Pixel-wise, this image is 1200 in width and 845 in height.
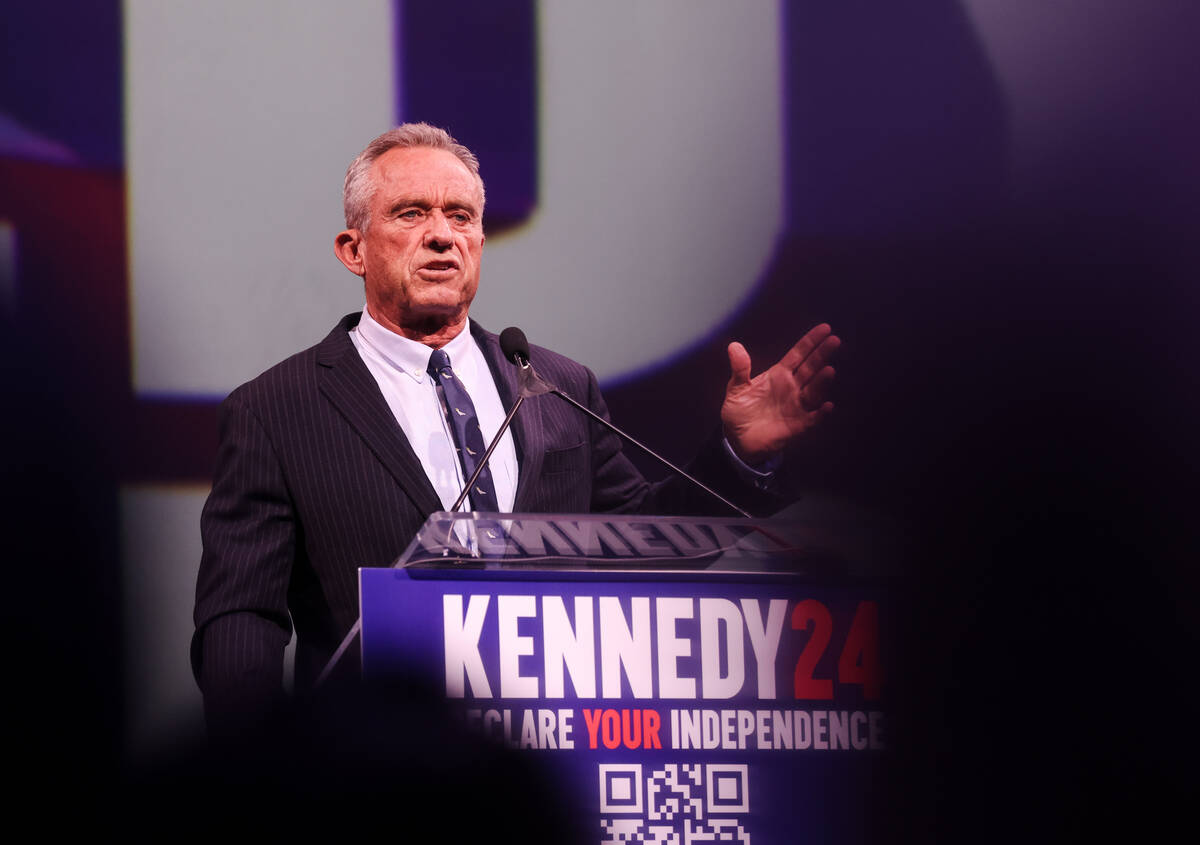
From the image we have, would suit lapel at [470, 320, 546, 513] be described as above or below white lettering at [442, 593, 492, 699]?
above

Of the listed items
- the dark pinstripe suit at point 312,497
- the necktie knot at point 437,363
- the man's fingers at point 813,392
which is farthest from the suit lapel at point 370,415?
the man's fingers at point 813,392

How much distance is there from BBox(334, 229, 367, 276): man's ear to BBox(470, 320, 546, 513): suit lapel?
0.22m

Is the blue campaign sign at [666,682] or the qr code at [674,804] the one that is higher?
the blue campaign sign at [666,682]

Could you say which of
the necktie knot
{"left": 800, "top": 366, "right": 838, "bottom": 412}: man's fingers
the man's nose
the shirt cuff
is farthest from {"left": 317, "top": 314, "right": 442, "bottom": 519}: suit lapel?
{"left": 800, "top": 366, "right": 838, "bottom": 412}: man's fingers

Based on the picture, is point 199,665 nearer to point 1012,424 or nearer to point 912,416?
point 912,416

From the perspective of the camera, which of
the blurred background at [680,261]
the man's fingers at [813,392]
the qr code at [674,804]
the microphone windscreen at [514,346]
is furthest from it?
the blurred background at [680,261]

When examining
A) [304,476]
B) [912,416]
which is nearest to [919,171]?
[912,416]

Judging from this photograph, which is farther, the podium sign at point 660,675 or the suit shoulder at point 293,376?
the suit shoulder at point 293,376

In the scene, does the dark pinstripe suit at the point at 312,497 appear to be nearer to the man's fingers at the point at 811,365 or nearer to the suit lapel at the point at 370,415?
the suit lapel at the point at 370,415

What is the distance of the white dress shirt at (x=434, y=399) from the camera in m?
1.79

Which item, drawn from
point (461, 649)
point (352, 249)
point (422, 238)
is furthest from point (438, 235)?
point (461, 649)

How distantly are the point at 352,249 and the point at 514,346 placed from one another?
0.55 meters

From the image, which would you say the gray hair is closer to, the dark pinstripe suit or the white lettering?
the dark pinstripe suit

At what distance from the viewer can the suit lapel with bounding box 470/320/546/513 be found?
1781mm
